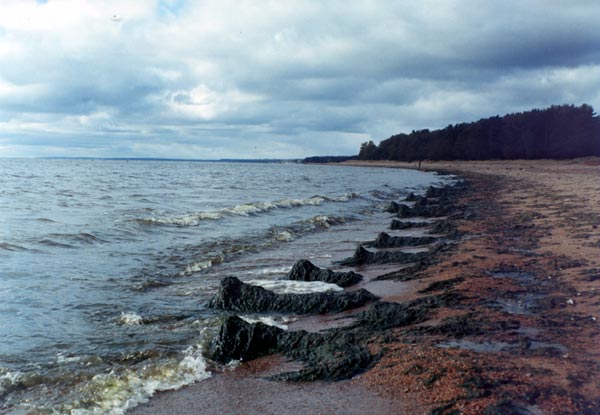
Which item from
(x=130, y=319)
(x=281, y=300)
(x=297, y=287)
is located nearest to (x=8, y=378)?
(x=130, y=319)

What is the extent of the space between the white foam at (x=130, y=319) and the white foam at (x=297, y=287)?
2.13 meters

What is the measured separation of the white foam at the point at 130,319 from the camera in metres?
6.64

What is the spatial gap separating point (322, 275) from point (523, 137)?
7879cm

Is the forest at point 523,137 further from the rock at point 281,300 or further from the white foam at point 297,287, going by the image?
the rock at point 281,300

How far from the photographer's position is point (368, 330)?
567 cm

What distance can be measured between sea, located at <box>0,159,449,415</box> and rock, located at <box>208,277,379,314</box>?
0.87 ft

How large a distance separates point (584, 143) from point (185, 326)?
74054mm

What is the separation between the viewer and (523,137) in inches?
3086

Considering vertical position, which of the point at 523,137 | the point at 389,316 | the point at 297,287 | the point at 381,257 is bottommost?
the point at 297,287

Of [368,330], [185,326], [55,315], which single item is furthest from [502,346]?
[55,315]

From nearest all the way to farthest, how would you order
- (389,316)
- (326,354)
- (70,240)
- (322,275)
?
(326,354), (389,316), (322,275), (70,240)

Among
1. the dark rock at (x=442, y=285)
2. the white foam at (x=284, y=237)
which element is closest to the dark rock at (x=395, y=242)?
the white foam at (x=284, y=237)

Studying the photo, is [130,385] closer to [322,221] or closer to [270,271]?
[270,271]

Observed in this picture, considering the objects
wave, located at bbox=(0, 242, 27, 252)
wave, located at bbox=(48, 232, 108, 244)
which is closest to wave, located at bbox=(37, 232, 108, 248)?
wave, located at bbox=(48, 232, 108, 244)
